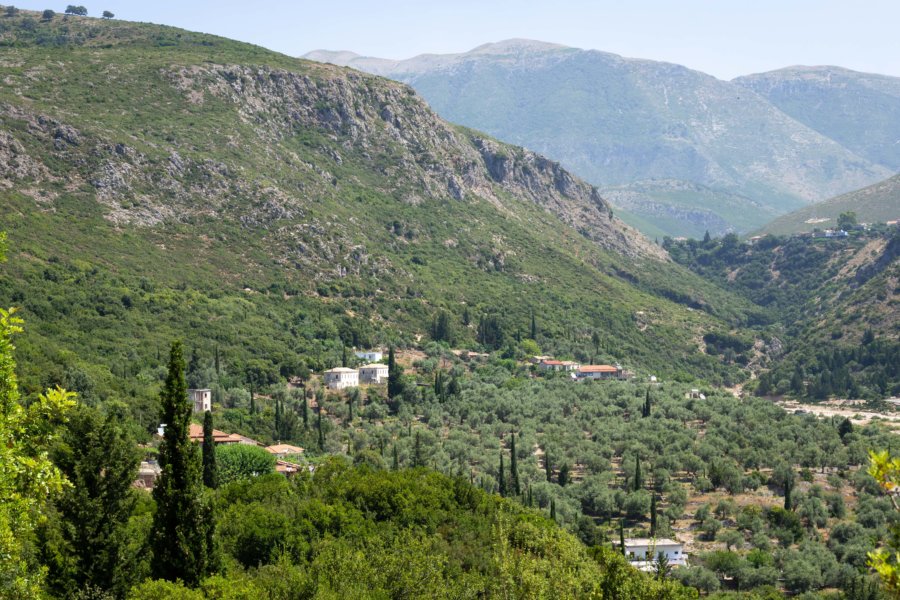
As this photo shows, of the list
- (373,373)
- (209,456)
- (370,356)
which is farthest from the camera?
(370,356)

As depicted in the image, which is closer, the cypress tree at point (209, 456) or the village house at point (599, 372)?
the cypress tree at point (209, 456)

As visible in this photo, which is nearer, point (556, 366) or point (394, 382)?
point (394, 382)

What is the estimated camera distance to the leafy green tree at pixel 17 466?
16.2m

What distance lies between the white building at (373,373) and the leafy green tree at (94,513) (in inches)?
3105

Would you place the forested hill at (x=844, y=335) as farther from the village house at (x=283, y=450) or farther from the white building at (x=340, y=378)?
the village house at (x=283, y=450)

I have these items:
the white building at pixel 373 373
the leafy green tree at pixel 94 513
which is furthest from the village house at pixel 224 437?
the leafy green tree at pixel 94 513

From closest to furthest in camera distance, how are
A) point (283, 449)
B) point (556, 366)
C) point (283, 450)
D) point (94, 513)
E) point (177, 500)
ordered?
1. point (177, 500)
2. point (94, 513)
3. point (283, 450)
4. point (283, 449)
5. point (556, 366)

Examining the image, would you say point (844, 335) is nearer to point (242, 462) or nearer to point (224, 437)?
point (224, 437)

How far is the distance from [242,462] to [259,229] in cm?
6961

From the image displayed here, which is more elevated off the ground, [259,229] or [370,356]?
[259,229]

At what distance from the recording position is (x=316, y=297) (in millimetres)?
129750

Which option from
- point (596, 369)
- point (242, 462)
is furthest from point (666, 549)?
point (596, 369)

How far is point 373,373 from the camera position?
373ft

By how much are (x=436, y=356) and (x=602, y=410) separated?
25.8 metres
